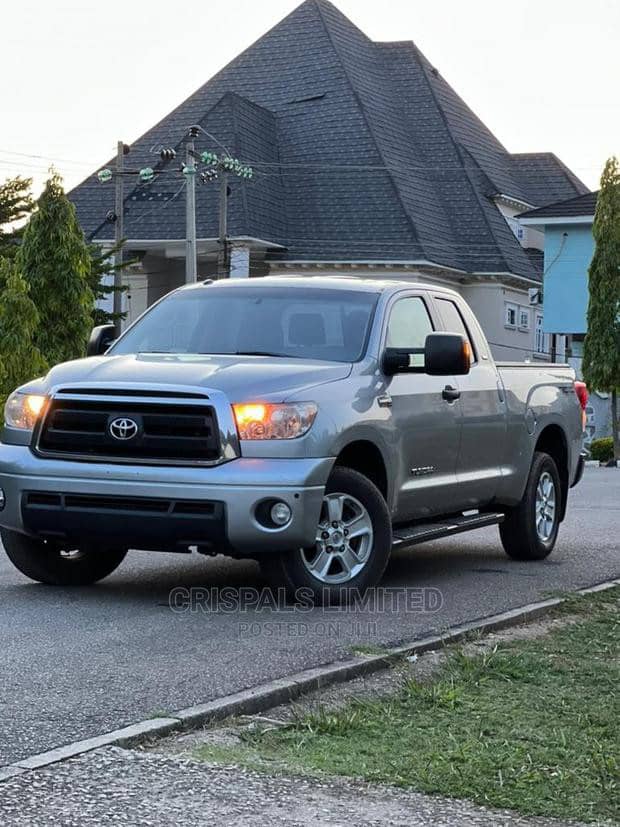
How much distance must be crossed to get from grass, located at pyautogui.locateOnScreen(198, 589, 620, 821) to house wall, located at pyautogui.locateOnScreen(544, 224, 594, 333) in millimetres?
50521

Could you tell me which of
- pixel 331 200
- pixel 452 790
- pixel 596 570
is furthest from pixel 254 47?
pixel 452 790

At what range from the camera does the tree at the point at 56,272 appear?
34438mm

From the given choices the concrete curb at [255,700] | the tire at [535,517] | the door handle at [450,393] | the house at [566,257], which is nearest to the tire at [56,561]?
the door handle at [450,393]

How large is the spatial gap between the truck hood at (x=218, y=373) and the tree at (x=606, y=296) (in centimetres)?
3837

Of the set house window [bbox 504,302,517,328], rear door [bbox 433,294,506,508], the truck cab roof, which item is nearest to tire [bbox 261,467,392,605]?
rear door [bbox 433,294,506,508]

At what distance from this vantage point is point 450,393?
34.2ft

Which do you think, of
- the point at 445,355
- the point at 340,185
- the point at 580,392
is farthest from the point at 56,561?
the point at 340,185

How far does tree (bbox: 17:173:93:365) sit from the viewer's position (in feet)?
113

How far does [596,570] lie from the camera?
11.4m

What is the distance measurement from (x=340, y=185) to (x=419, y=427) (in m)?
54.0

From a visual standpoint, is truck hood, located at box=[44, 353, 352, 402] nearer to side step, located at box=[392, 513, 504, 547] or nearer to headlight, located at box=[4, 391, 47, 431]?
headlight, located at box=[4, 391, 47, 431]

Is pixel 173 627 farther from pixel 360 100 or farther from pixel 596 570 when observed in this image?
pixel 360 100

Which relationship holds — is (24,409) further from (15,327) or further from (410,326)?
(15,327)

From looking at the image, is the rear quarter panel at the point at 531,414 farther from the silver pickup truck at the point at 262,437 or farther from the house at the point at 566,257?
the house at the point at 566,257
